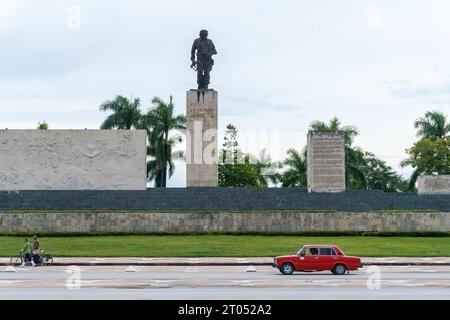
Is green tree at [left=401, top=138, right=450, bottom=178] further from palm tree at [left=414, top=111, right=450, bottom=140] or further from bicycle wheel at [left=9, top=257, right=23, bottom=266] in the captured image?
bicycle wheel at [left=9, top=257, right=23, bottom=266]

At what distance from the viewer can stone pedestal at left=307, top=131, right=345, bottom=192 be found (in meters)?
36.3

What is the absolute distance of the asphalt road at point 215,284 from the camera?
39.4 feet

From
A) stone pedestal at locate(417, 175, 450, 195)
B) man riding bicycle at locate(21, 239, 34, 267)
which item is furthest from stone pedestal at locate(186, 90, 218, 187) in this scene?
man riding bicycle at locate(21, 239, 34, 267)

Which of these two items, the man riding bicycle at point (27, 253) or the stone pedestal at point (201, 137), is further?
the stone pedestal at point (201, 137)

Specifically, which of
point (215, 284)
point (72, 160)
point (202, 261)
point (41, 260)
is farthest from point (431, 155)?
point (215, 284)

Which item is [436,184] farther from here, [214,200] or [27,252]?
[27,252]

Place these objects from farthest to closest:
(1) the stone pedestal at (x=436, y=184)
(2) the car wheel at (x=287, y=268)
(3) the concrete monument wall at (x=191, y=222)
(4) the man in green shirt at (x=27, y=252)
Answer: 1. (1) the stone pedestal at (x=436, y=184)
2. (3) the concrete monument wall at (x=191, y=222)
3. (4) the man in green shirt at (x=27, y=252)
4. (2) the car wheel at (x=287, y=268)

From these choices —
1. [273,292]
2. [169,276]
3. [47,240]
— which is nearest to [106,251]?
[47,240]

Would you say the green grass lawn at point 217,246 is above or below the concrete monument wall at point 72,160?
below

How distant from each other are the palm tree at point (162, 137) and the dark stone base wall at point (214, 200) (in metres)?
12.6

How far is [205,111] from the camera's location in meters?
36.0

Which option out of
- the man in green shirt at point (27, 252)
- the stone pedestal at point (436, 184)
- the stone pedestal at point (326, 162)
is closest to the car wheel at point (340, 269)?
the man in green shirt at point (27, 252)

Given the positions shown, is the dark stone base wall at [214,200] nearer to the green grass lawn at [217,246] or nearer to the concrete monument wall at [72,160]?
the concrete monument wall at [72,160]

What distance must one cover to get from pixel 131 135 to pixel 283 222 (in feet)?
33.2
